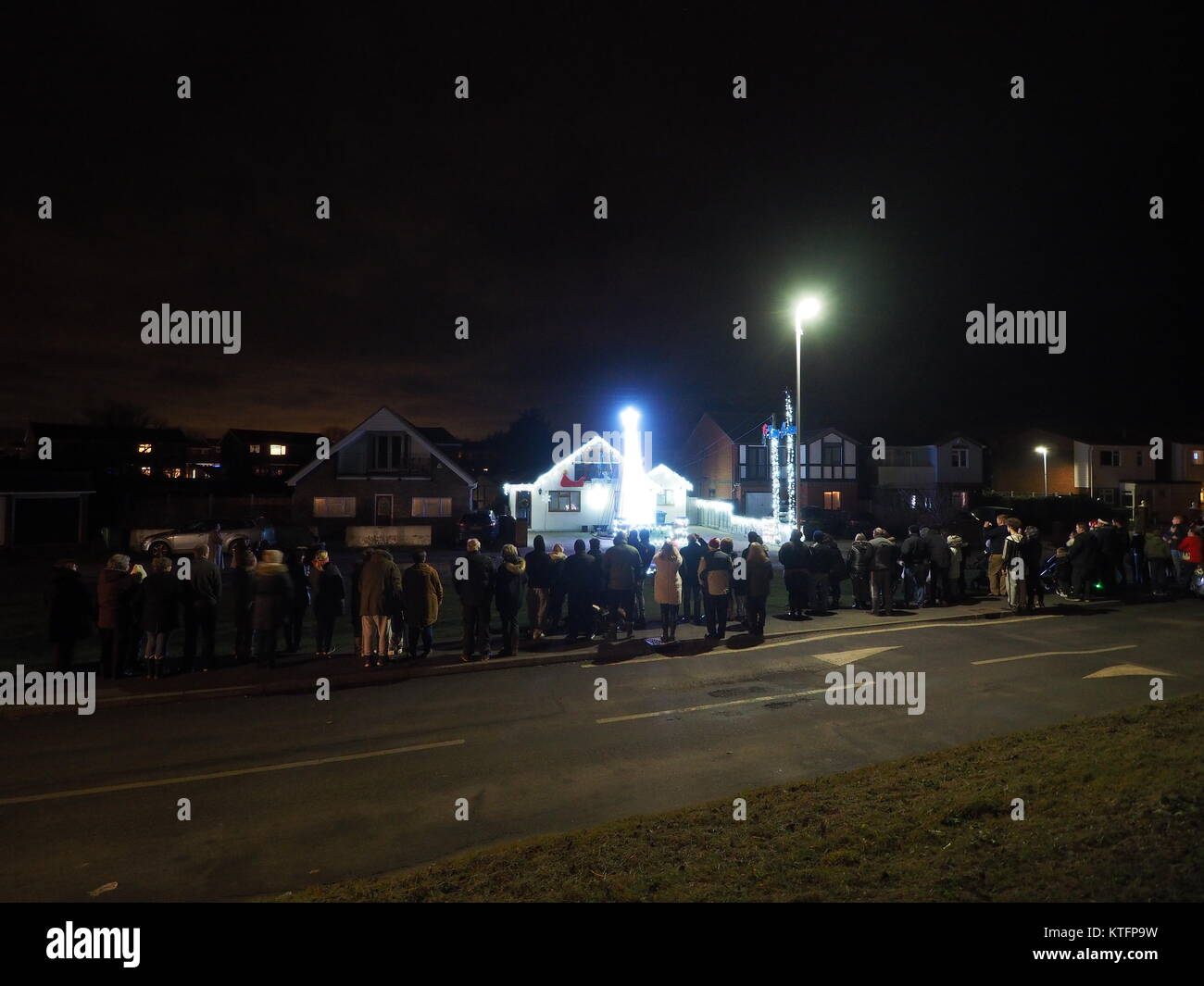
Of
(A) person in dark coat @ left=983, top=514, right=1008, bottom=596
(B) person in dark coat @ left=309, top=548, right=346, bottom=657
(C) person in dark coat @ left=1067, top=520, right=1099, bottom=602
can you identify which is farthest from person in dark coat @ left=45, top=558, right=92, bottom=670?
(C) person in dark coat @ left=1067, top=520, right=1099, bottom=602

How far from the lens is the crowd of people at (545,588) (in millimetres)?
10367

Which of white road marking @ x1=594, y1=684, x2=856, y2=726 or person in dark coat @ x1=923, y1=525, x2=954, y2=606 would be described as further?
person in dark coat @ x1=923, y1=525, x2=954, y2=606

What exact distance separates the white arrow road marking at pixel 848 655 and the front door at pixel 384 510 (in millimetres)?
26958

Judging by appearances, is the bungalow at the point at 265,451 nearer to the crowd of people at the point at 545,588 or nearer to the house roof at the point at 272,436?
the house roof at the point at 272,436

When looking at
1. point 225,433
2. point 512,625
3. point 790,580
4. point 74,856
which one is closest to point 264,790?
point 74,856

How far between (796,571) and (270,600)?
9763 mm

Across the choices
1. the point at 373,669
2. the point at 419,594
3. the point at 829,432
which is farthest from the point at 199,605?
the point at 829,432

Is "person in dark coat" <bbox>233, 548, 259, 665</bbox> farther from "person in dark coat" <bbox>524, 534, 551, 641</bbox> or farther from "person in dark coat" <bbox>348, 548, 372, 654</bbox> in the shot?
"person in dark coat" <bbox>524, 534, 551, 641</bbox>

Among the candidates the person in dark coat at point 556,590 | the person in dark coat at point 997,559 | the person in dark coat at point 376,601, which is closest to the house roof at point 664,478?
the person in dark coat at point 997,559

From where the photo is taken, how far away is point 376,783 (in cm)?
664

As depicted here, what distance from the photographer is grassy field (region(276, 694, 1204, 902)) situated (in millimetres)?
3961

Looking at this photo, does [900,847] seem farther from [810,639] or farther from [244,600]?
[244,600]

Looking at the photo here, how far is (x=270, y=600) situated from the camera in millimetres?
10711

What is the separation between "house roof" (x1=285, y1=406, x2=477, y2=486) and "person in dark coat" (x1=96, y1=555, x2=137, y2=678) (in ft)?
81.1
